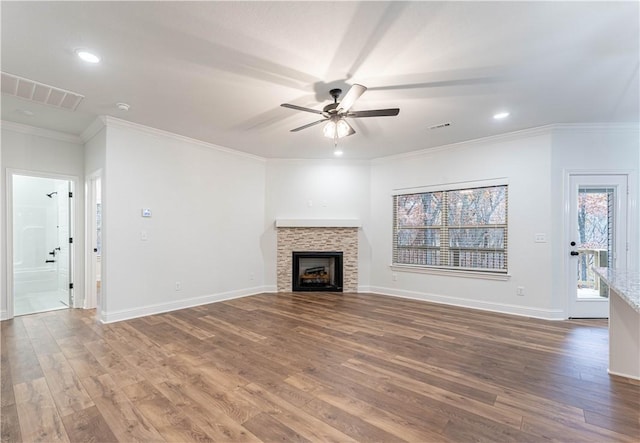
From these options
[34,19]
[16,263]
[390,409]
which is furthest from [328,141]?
[16,263]

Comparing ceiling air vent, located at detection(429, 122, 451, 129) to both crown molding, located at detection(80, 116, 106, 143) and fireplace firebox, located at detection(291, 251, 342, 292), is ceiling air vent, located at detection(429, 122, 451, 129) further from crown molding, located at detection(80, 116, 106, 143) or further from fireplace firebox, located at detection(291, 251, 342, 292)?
crown molding, located at detection(80, 116, 106, 143)

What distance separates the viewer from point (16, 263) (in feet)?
17.1

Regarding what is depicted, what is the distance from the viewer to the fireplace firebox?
6.02 metres

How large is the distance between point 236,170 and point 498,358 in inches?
190

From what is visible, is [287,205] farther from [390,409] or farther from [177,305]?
[390,409]

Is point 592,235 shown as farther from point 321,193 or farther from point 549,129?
point 321,193

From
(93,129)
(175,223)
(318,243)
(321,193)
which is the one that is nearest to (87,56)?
(93,129)

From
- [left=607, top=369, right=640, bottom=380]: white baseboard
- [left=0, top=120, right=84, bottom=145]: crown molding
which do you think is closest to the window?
[left=607, top=369, right=640, bottom=380]: white baseboard

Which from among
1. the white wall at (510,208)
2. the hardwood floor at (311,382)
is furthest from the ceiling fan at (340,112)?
the white wall at (510,208)

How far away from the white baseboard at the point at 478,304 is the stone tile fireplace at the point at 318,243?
1.98 feet

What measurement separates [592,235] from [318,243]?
435 cm

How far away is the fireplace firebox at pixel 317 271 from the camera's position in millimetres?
6023

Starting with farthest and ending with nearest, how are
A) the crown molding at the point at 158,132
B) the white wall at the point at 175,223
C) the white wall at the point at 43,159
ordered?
1. the white wall at the point at 43,159
2. the white wall at the point at 175,223
3. the crown molding at the point at 158,132

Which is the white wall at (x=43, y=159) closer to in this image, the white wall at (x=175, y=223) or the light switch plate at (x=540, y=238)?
A: the white wall at (x=175, y=223)
